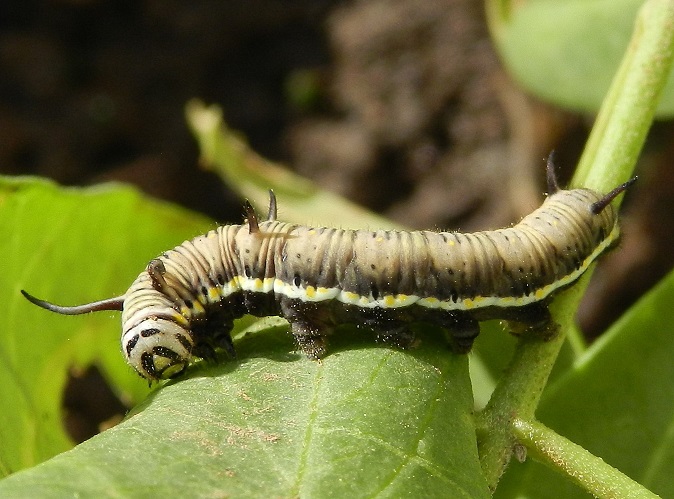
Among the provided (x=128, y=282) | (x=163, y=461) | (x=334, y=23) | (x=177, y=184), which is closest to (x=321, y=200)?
(x=128, y=282)

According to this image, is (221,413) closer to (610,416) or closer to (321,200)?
(610,416)

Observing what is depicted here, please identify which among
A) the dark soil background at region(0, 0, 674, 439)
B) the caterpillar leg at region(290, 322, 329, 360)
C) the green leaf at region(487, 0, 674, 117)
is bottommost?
the dark soil background at region(0, 0, 674, 439)

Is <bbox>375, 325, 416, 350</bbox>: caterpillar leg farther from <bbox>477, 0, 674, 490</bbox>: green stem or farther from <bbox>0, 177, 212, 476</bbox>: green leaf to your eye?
<bbox>0, 177, 212, 476</bbox>: green leaf

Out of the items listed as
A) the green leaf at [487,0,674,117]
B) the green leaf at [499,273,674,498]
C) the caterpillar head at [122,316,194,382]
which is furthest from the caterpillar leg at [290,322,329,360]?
the green leaf at [487,0,674,117]

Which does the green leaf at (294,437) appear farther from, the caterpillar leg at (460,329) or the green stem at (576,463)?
the green stem at (576,463)

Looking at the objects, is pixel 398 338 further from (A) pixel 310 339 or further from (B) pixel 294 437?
(B) pixel 294 437

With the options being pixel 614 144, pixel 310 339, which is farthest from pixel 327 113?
pixel 310 339
